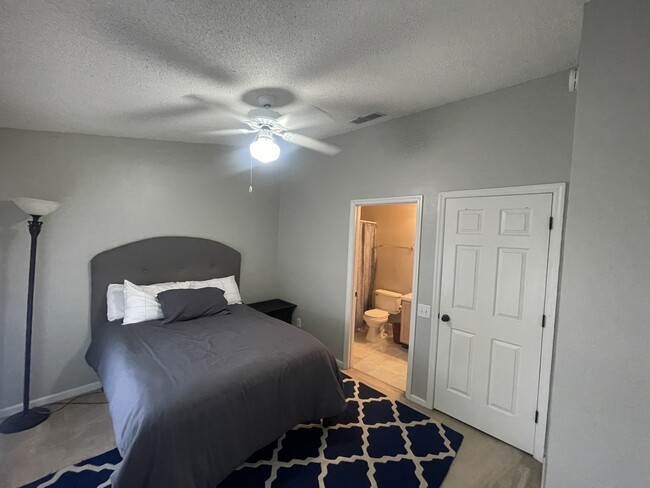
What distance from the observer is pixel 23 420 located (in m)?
2.29

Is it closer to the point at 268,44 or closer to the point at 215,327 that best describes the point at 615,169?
the point at 268,44

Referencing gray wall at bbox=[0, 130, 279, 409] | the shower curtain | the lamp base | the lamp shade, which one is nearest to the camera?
the lamp shade

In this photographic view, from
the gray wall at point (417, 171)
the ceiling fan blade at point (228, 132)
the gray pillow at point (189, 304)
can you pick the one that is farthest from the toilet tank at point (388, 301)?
the ceiling fan blade at point (228, 132)

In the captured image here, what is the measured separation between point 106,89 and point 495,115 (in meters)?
2.81

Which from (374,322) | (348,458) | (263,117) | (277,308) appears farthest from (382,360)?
(263,117)

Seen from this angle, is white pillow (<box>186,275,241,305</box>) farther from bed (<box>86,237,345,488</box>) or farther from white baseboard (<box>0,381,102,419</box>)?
white baseboard (<box>0,381,102,419</box>)

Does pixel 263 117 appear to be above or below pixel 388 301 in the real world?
above

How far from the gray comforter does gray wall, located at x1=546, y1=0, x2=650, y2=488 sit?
1458mm

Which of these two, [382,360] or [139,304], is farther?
[382,360]

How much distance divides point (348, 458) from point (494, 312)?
1.57 metres

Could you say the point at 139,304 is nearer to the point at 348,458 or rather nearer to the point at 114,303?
the point at 114,303

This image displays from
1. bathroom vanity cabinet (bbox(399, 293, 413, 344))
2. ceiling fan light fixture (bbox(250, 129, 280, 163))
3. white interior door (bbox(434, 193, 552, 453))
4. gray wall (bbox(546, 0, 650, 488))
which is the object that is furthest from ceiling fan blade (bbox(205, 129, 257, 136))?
bathroom vanity cabinet (bbox(399, 293, 413, 344))

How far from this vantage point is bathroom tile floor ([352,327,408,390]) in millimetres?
3289

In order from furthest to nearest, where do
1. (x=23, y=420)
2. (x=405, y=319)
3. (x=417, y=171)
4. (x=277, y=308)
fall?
1. (x=405, y=319)
2. (x=277, y=308)
3. (x=417, y=171)
4. (x=23, y=420)
